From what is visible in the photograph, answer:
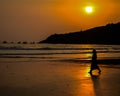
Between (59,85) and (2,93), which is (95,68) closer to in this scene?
(59,85)

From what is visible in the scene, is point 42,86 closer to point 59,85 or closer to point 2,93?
point 59,85

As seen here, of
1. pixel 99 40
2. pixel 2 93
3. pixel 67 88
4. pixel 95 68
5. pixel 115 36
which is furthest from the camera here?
pixel 99 40

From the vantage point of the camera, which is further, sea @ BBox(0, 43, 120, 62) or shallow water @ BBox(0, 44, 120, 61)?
shallow water @ BBox(0, 44, 120, 61)

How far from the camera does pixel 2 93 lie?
1267 centimetres

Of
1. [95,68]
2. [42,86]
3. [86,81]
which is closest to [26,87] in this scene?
[42,86]

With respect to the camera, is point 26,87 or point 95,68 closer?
point 26,87

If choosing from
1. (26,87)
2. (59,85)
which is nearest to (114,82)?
(59,85)

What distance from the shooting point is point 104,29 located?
7328 inches

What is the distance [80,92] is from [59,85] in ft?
6.62

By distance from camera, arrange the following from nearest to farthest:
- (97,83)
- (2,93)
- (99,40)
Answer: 1. (2,93)
2. (97,83)
3. (99,40)

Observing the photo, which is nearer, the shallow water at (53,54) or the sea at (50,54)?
the sea at (50,54)

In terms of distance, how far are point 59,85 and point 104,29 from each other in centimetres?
17370

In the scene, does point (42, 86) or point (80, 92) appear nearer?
point (80, 92)

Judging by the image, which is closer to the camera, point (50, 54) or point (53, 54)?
point (50, 54)
